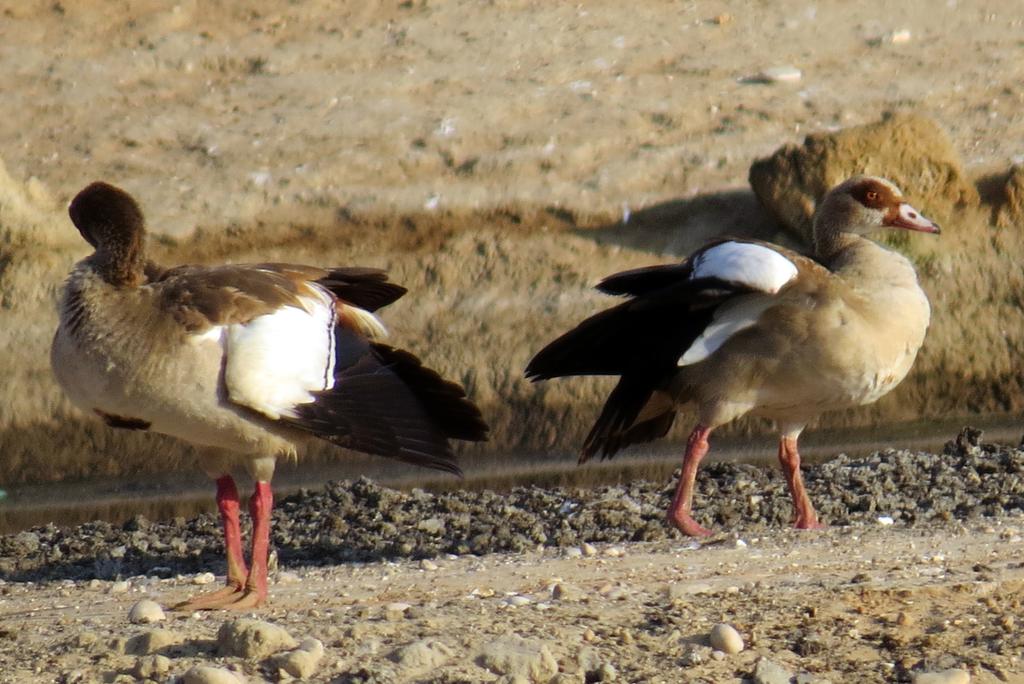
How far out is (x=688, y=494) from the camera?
826 centimetres

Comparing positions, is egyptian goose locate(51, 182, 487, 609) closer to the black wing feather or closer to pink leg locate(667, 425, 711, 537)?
the black wing feather

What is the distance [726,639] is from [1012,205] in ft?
27.1

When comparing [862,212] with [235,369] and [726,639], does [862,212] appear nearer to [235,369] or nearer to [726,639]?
[235,369]

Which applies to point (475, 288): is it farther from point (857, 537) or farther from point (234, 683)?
point (234, 683)

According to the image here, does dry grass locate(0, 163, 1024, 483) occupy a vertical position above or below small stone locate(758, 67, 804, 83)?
below

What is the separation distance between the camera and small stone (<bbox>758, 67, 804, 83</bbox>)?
14.3m

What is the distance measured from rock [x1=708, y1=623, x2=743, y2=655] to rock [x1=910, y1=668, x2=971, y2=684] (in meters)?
0.50

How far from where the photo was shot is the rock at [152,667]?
16.5 ft

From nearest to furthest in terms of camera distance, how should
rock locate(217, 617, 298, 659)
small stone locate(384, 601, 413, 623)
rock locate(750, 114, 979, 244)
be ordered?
rock locate(217, 617, 298, 659) < small stone locate(384, 601, 413, 623) < rock locate(750, 114, 979, 244)

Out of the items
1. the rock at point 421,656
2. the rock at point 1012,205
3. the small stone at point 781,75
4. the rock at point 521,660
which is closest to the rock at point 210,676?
the rock at point 421,656

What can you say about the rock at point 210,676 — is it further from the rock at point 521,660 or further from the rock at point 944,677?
the rock at point 944,677

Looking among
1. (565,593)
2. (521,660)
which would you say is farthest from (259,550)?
(521,660)

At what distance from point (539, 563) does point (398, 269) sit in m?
6.04

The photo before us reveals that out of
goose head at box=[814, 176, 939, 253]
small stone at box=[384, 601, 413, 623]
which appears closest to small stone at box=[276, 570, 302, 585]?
small stone at box=[384, 601, 413, 623]
